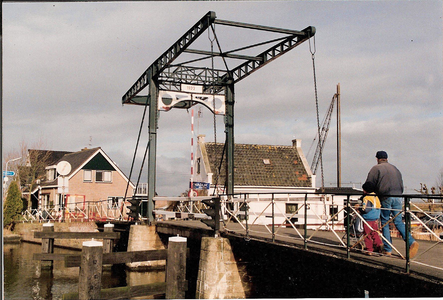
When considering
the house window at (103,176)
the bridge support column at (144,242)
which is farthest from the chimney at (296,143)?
the bridge support column at (144,242)

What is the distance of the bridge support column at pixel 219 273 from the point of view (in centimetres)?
966

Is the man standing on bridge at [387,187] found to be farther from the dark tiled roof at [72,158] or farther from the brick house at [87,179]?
the dark tiled roof at [72,158]

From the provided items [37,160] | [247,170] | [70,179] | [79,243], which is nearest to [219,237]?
[79,243]

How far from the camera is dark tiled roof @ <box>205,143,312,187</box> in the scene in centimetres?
2647

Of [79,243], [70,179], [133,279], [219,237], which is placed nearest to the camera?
[219,237]

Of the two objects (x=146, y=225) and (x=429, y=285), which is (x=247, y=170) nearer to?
(x=146, y=225)

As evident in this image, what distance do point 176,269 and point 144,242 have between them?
666 cm

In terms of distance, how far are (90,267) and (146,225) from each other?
7440 mm

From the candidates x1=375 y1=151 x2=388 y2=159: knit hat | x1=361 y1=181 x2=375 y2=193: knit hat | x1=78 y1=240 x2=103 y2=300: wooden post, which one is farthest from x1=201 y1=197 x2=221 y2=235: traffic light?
x1=375 y1=151 x2=388 y2=159: knit hat

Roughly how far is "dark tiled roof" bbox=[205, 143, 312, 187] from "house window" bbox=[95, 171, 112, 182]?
11144mm

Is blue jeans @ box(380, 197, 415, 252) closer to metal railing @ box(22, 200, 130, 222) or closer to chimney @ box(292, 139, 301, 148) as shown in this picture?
metal railing @ box(22, 200, 130, 222)

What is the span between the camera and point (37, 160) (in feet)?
119

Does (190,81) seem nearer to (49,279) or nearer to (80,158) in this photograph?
(49,279)

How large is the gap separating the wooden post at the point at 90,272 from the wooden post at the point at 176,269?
1307mm
